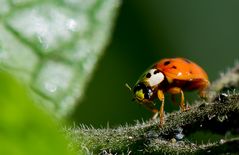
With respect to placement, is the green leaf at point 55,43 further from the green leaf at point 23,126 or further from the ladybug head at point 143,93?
the green leaf at point 23,126

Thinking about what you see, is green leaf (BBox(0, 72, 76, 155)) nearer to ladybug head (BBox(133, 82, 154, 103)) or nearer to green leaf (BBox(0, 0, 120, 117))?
green leaf (BBox(0, 0, 120, 117))

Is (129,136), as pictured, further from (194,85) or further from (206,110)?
(194,85)

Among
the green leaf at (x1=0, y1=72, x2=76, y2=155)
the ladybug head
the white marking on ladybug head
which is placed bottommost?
the ladybug head

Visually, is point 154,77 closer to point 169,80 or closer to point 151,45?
point 169,80

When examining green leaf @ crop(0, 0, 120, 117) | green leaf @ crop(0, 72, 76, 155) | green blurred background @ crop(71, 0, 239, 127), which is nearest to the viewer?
green leaf @ crop(0, 72, 76, 155)

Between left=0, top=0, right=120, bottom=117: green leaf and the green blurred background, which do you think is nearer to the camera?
left=0, top=0, right=120, bottom=117: green leaf

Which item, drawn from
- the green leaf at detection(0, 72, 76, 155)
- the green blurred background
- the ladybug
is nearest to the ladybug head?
the ladybug
